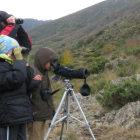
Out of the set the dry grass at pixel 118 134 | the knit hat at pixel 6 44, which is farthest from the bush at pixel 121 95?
the knit hat at pixel 6 44

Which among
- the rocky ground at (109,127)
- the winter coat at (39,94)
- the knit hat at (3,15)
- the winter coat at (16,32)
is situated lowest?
the rocky ground at (109,127)

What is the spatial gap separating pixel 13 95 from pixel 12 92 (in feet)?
0.10

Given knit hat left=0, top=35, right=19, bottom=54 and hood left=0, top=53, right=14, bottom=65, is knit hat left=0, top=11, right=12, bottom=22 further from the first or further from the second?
hood left=0, top=53, right=14, bottom=65

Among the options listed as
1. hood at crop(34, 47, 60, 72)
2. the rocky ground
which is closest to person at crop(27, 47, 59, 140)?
hood at crop(34, 47, 60, 72)

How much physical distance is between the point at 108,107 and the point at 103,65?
658 centimetres

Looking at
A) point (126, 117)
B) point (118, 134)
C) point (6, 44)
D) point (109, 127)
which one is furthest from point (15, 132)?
point (126, 117)

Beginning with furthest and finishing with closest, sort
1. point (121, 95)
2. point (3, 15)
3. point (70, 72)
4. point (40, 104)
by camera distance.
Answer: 1. point (121, 95)
2. point (3, 15)
3. point (70, 72)
4. point (40, 104)

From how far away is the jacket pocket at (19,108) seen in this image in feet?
6.04

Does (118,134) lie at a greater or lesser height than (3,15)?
lesser

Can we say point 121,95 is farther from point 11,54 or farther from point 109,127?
point 11,54

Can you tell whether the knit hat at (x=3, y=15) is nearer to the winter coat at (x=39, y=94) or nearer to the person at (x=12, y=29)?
the person at (x=12, y=29)

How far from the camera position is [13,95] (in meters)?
1.90

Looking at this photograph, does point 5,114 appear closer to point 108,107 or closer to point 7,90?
point 7,90

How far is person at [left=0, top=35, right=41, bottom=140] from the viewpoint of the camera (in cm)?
183
